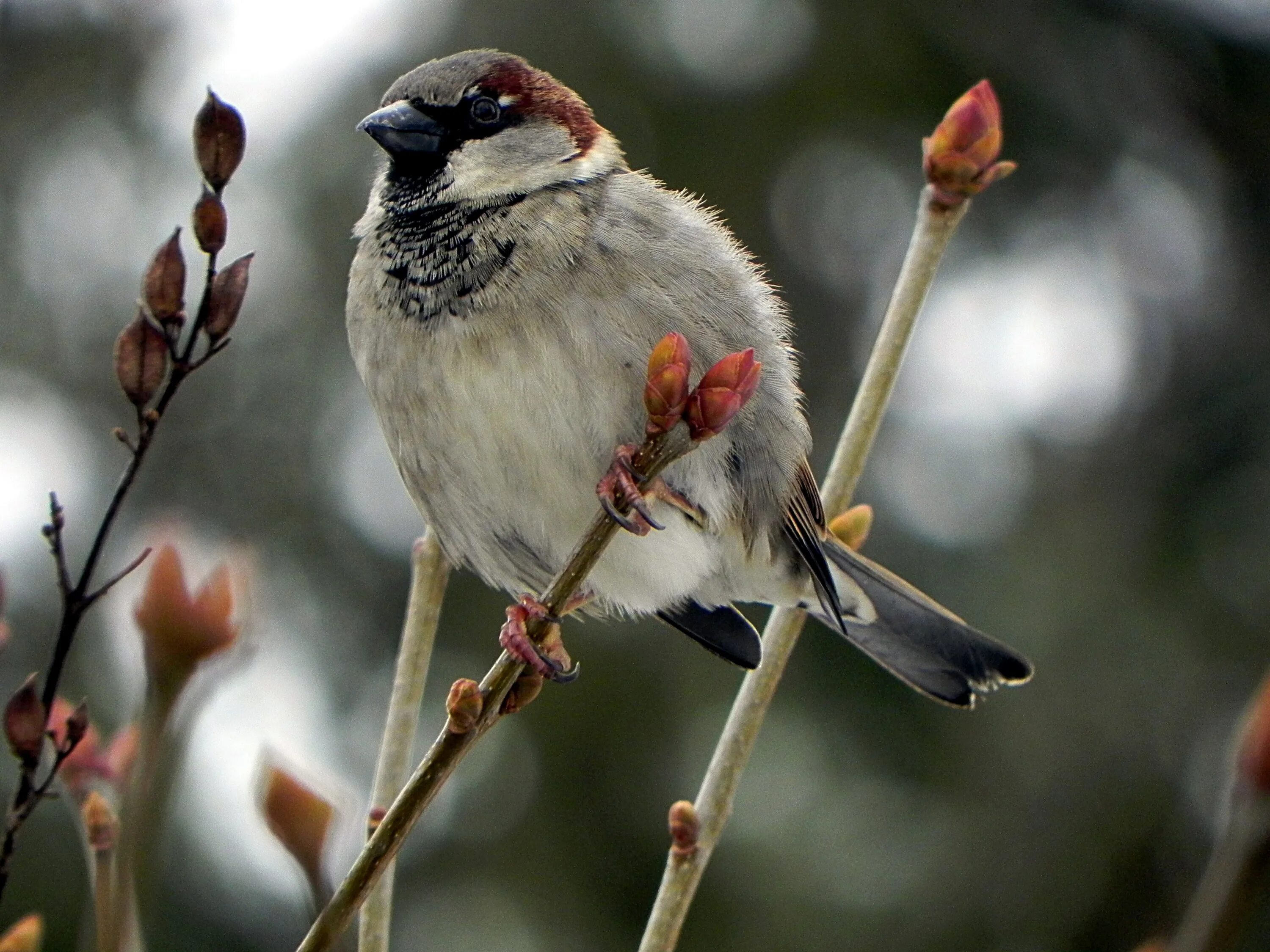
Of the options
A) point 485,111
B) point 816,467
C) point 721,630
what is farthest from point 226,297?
point 816,467

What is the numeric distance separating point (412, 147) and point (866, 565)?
1.08 meters

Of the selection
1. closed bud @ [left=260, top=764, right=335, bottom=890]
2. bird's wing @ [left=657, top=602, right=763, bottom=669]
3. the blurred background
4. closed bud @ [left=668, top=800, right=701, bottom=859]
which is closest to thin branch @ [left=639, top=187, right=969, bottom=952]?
closed bud @ [left=668, top=800, right=701, bottom=859]

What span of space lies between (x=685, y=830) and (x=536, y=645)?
29 centimetres

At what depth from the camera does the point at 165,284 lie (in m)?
0.88

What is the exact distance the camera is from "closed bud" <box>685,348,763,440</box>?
1084 millimetres

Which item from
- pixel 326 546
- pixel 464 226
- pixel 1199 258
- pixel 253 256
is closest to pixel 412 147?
pixel 464 226

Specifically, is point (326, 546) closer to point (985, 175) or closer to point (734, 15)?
point (734, 15)

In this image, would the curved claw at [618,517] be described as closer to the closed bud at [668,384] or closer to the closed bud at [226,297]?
the closed bud at [668,384]

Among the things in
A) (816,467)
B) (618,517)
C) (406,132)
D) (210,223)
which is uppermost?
(210,223)

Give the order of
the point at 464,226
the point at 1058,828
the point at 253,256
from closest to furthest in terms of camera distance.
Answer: the point at 253,256, the point at 464,226, the point at 1058,828

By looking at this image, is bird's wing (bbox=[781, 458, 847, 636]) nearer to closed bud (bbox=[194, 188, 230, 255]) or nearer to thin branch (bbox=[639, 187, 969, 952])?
thin branch (bbox=[639, 187, 969, 952])

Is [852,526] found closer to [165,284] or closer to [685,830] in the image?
[685,830]

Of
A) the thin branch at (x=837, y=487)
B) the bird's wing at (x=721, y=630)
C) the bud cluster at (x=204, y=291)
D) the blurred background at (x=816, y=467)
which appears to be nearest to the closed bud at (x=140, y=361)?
the bud cluster at (x=204, y=291)

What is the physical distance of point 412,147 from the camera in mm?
2102
